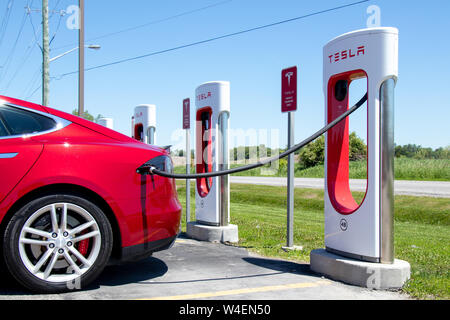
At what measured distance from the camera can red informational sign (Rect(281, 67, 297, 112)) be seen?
6.14 meters

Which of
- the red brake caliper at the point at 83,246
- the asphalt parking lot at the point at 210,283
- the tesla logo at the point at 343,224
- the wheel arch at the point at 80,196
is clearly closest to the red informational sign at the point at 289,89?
the tesla logo at the point at 343,224

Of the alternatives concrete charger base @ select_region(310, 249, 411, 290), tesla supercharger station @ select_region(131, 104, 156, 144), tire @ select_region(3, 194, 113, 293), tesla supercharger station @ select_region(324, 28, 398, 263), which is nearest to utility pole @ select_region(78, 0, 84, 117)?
tesla supercharger station @ select_region(131, 104, 156, 144)

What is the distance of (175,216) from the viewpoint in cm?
439

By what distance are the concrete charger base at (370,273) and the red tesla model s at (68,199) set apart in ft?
5.74

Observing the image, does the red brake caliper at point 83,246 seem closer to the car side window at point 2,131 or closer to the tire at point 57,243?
the tire at point 57,243

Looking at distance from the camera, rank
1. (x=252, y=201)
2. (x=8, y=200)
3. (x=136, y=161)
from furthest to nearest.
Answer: (x=252, y=201) < (x=136, y=161) < (x=8, y=200)

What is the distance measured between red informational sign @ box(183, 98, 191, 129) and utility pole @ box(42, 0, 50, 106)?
1322 cm

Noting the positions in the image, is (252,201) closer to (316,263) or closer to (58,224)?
(316,263)

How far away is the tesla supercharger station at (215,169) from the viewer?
7109 millimetres

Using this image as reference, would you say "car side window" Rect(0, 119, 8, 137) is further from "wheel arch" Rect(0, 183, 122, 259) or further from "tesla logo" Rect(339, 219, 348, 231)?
"tesla logo" Rect(339, 219, 348, 231)

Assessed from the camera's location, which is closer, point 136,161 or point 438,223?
point 136,161

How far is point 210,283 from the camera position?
4.31 metres

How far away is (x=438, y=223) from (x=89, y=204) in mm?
10816
